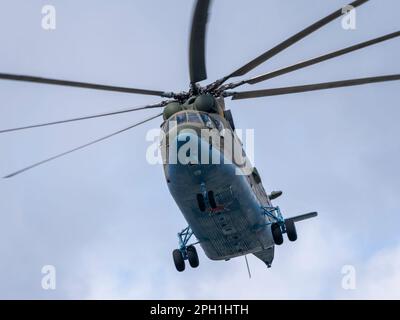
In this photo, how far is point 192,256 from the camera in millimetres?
28500

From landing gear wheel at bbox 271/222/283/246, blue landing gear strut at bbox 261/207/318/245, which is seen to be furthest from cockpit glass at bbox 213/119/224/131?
landing gear wheel at bbox 271/222/283/246

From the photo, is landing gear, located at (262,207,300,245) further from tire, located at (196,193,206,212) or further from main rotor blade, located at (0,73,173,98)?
main rotor blade, located at (0,73,173,98)

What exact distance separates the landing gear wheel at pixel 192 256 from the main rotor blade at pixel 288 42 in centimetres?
797

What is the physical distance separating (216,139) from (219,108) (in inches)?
80.6

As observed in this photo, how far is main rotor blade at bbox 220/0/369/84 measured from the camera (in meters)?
18.2

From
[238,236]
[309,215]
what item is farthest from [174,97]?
[309,215]

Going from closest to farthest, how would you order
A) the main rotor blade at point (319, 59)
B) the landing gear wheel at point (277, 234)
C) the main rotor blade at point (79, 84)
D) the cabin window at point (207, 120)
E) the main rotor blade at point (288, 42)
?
the main rotor blade at point (288, 42) → the main rotor blade at point (319, 59) → the main rotor blade at point (79, 84) → the cabin window at point (207, 120) → the landing gear wheel at point (277, 234)

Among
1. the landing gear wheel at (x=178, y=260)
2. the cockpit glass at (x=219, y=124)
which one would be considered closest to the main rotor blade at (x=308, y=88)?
the cockpit glass at (x=219, y=124)

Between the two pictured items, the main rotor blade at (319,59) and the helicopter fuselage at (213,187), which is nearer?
the main rotor blade at (319,59)

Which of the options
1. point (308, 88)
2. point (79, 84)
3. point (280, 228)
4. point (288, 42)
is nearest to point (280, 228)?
point (280, 228)

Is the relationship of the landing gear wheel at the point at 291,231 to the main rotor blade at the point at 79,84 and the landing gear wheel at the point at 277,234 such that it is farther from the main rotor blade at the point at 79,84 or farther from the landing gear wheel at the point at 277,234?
the main rotor blade at the point at 79,84

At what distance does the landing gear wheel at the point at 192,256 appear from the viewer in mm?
28516

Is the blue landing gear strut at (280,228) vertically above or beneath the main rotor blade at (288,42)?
beneath

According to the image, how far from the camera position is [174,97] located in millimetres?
25844
